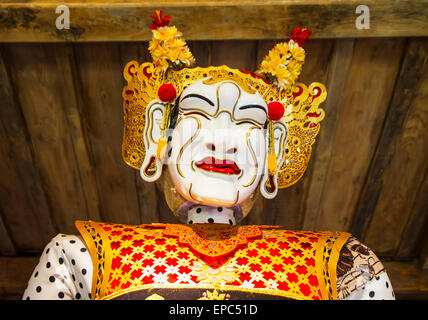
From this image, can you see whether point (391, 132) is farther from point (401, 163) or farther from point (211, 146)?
point (211, 146)

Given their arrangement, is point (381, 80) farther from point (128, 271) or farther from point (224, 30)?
point (128, 271)

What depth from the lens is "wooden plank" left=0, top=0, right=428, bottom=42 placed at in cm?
151

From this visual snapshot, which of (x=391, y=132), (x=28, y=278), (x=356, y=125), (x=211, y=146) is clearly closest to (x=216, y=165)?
(x=211, y=146)

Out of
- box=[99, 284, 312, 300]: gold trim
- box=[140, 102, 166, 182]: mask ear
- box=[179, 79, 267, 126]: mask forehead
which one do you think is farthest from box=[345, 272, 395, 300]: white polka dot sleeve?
box=[140, 102, 166, 182]: mask ear

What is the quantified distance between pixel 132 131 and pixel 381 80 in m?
1.16

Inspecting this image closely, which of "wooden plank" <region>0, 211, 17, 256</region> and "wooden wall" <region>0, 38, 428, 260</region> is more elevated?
"wooden wall" <region>0, 38, 428, 260</region>

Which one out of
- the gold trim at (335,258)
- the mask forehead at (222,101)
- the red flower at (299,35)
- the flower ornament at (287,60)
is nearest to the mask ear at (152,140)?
the mask forehead at (222,101)

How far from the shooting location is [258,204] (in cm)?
201

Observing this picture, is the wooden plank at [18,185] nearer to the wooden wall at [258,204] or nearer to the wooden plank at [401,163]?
the wooden wall at [258,204]

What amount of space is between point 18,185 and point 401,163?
6.46 ft

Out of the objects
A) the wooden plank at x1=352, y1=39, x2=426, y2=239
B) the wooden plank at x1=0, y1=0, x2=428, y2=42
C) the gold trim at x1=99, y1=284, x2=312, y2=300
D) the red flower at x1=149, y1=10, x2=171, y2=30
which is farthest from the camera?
the wooden plank at x1=352, y1=39, x2=426, y2=239

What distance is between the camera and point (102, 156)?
1891 millimetres

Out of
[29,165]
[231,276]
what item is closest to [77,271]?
[231,276]

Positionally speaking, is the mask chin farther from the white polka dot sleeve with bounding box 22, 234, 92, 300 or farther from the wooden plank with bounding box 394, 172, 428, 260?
the wooden plank with bounding box 394, 172, 428, 260
